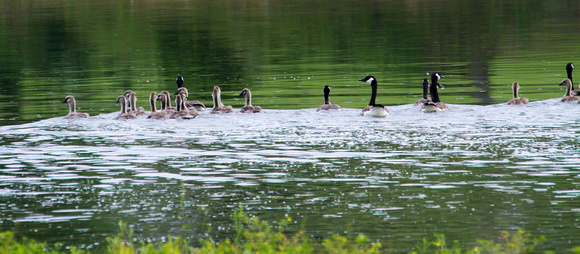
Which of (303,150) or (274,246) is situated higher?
(303,150)

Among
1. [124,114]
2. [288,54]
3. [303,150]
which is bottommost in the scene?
[303,150]

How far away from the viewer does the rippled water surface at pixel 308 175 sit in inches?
596

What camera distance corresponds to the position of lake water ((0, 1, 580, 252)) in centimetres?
1550

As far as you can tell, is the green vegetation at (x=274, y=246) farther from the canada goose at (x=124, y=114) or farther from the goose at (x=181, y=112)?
the canada goose at (x=124, y=114)

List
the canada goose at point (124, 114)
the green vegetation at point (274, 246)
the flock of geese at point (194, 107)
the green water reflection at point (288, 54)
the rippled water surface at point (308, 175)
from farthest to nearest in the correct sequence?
the green water reflection at point (288, 54)
the canada goose at point (124, 114)
the flock of geese at point (194, 107)
the rippled water surface at point (308, 175)
the green vegetation at point (274, 246)

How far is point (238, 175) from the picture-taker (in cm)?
1925

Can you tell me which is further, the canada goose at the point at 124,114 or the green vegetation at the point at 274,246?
the canada goose at the point at 124,114

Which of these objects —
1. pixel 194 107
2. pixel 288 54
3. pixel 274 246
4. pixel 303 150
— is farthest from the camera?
pixel 288 54

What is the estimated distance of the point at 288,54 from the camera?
55.6 m

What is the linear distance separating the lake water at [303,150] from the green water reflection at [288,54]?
0.30 metres

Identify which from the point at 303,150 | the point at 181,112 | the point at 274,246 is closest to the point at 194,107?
the point at 181,112

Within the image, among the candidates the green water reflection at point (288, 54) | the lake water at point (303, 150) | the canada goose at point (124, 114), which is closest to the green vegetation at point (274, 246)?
the lake water at point (303, 150)

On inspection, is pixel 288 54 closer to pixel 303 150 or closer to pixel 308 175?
pixel 303 150

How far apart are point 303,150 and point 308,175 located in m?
3.07
